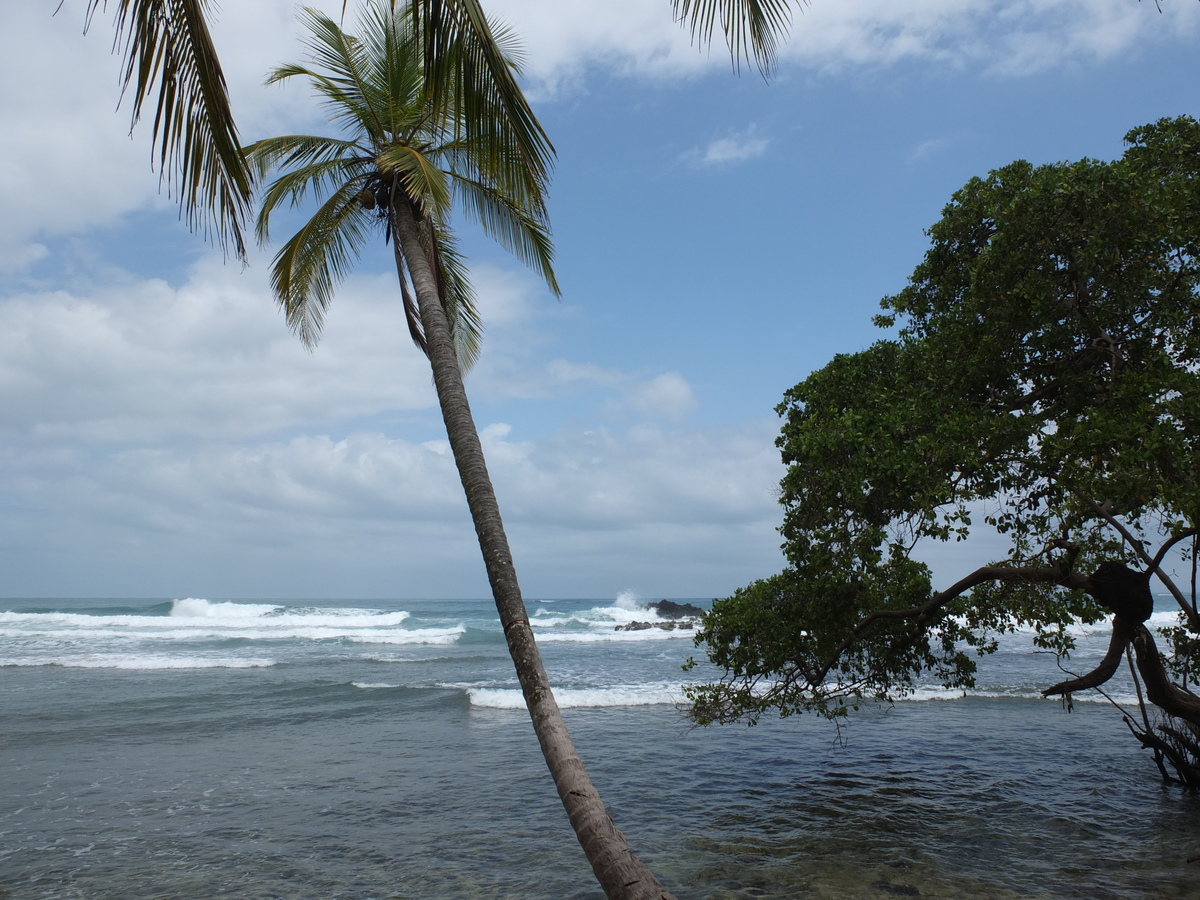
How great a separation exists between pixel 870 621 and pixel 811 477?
1.77 metres

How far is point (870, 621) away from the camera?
850 cm

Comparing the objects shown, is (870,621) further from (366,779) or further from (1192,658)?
(366,779)

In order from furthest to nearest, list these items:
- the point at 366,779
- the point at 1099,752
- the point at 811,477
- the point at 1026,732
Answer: the point at 1026,732, the point at 1099,752, the point at 366,779, the point at 811,477

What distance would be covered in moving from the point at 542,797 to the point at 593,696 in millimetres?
8606

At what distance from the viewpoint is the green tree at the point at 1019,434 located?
6.66 meters

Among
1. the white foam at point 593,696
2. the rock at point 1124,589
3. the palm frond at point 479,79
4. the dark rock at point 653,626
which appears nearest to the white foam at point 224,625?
the dark rock at point 653,626

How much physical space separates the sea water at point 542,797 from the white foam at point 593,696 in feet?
0.40

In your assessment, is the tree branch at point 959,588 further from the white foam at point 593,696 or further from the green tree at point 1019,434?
the white foam at point 593,696

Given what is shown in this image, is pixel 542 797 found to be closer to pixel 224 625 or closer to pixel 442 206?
pixel 442 206

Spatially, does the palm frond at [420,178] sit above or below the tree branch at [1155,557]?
above

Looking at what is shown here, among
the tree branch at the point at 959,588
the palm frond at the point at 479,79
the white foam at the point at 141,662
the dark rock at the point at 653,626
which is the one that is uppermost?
the palm frond at the point at 479,79

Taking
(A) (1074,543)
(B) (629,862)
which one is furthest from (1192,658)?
(B) (629,862)

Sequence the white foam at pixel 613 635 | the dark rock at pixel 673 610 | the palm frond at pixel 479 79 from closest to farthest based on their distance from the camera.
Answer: the palm frond at pixel 479 79 < the white foam at pixel 613 635 < the dark rock at pixel 673 610

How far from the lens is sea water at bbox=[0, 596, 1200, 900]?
7531mm
